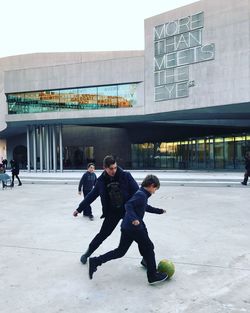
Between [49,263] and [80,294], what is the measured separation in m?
1.40

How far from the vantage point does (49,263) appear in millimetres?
5324

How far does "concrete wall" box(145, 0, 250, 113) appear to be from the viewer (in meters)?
22.2

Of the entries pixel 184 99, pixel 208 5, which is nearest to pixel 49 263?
pixel 184 99

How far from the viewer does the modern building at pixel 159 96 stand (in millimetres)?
23094

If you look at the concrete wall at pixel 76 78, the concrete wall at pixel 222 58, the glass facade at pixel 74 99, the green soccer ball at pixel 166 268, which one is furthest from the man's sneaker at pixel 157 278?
the glass facade at pixel 74 99

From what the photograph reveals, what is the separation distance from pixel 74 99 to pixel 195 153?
44.9ft

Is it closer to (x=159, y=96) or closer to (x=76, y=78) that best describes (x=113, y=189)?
(x=159, y=96)

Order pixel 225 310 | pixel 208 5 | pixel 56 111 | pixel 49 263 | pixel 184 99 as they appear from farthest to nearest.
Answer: pixel 56 111
pixel 184 99
pixel 208 5
pixel 49 263
pixel 225 310

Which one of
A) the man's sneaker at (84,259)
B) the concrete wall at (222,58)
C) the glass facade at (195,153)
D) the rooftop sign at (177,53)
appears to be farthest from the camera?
the glass facade at (195,153)

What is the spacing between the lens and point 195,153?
34.6 meters

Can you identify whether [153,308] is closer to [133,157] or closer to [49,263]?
[49,263]

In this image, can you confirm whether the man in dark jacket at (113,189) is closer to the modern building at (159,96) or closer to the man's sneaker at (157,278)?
the man's sneaker at (157,278)

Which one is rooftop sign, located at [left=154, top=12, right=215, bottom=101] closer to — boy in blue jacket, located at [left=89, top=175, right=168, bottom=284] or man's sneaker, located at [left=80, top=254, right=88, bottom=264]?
man's sneaker, located at [left=80, top=254, right=88, bottom=264]

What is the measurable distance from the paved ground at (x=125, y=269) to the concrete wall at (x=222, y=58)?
15.5 meters
